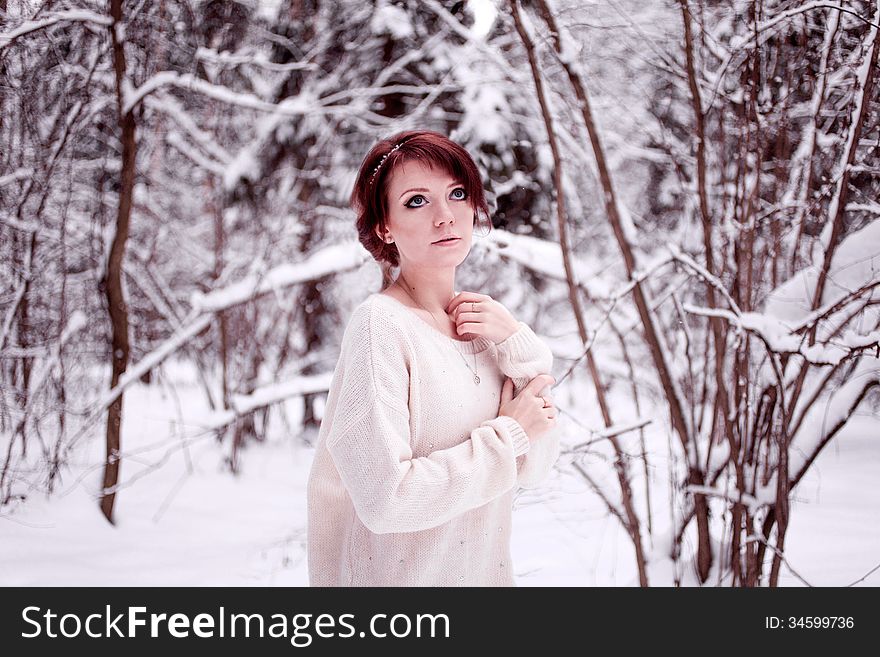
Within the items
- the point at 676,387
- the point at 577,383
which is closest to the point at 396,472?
the point at 676,387

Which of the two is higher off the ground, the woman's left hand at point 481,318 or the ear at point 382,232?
the ear at point 382,232

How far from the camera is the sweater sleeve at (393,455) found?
75 centimetres

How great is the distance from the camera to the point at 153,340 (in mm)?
2932

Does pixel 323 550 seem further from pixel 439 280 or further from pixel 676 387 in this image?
pixel 676 387

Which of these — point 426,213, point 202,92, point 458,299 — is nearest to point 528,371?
point 458,299

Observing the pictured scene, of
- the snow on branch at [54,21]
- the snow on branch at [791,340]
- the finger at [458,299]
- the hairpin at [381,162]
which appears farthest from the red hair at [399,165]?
the snow on branch at [54,21]

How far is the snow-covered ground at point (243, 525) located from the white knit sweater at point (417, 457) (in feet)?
2.21

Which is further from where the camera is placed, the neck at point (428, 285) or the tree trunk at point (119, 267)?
the tree trunk at point (119, 267)

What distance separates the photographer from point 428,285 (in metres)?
0.92

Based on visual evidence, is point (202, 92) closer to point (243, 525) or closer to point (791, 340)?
point (243, 525)

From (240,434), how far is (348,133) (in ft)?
5.16

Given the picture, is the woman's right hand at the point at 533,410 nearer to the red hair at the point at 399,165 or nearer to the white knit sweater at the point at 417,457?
the white knit sweater at the point at 417,457

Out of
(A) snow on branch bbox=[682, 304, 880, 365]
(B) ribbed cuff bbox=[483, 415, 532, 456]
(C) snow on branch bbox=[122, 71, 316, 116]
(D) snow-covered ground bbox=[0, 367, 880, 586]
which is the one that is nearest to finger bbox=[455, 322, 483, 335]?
(B) ribbed cuff bbox=[483, 415, 532, 456]

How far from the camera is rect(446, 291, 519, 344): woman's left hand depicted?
887 mm
